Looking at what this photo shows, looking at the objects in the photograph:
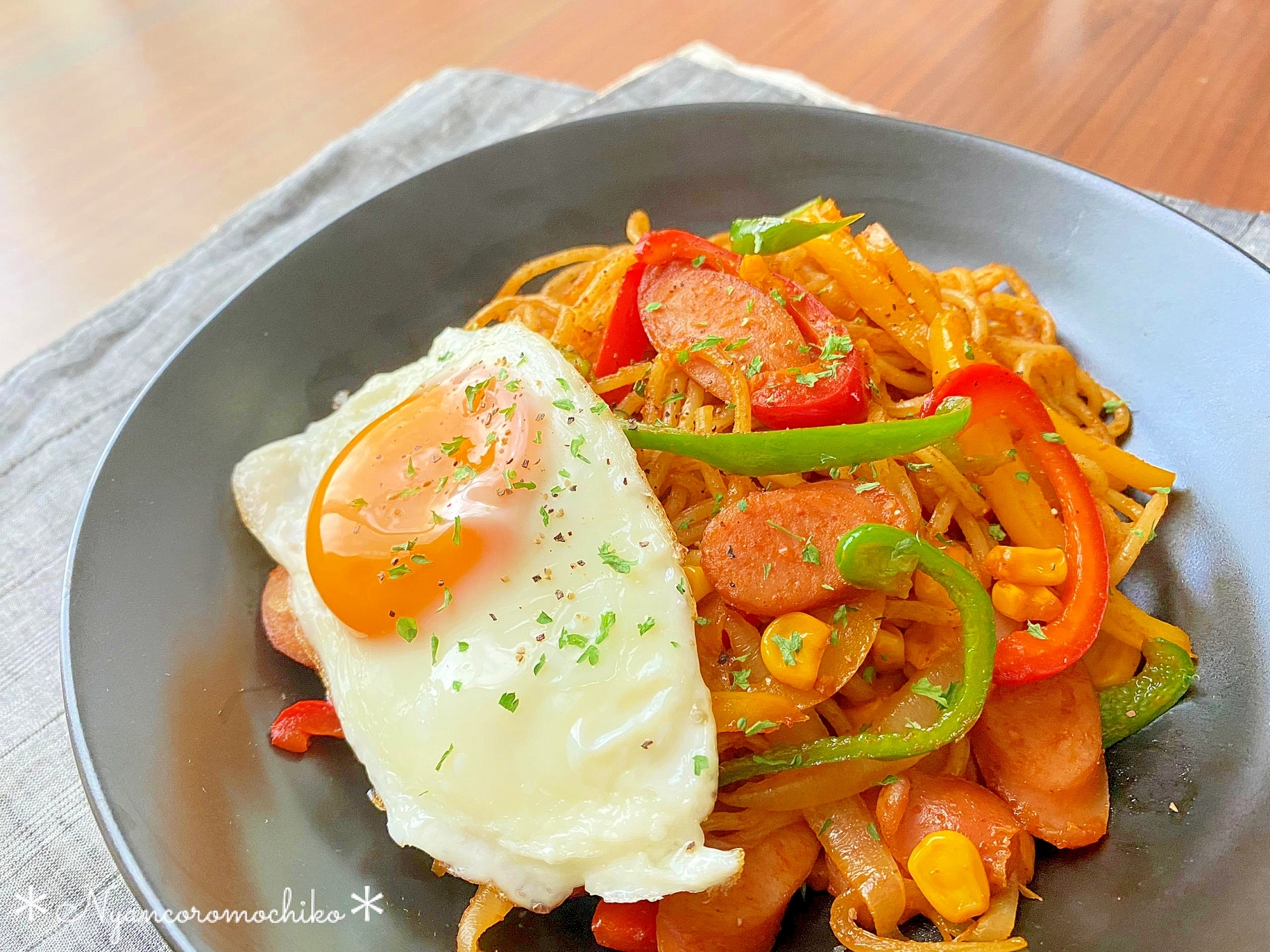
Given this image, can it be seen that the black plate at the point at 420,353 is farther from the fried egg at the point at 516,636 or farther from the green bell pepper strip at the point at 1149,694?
the fried egg at the point at 516,636

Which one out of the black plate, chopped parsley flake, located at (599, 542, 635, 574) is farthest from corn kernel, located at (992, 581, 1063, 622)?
chopped parsley flake, located at (599, 542, 635, 574)

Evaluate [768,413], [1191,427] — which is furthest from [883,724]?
[1191,427]

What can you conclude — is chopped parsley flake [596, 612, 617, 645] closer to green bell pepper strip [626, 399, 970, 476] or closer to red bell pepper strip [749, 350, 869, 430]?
green bell pepper strip [626, 399, 970, 476]

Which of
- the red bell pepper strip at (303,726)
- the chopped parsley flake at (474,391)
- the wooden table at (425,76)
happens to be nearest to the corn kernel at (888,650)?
the chopped parsley flake at (474,391)

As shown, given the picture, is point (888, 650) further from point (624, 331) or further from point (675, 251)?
point (675, 251)

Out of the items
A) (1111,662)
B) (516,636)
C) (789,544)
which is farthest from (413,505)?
(1111,662)

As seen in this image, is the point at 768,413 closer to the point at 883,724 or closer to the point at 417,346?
the point at 883,724
